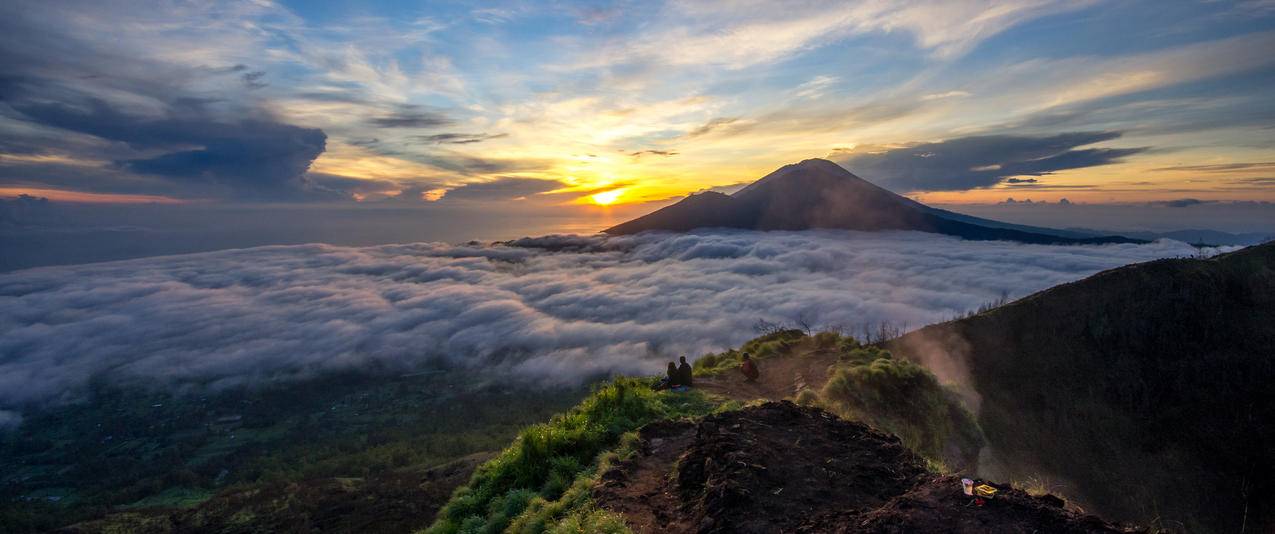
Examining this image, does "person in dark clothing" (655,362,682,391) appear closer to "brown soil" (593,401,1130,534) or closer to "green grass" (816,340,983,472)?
"green grass" (816,340,983,472)

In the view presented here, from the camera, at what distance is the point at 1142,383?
36469 mm

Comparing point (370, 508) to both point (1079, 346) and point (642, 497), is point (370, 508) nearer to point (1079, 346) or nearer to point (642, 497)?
point (642, 497)

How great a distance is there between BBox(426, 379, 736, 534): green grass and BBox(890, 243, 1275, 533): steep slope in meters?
27.7

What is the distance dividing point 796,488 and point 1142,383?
4396cm

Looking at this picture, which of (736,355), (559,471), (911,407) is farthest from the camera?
(736,355)

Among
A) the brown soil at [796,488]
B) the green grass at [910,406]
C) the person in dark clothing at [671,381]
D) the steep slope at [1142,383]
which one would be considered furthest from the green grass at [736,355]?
the brown soil at [796,488]

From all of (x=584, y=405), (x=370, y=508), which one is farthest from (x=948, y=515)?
(x=370, y=508)

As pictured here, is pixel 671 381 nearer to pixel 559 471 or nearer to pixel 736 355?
pixel 559 471

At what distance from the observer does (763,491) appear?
8.34 meters

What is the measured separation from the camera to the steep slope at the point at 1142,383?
3192 centimetres

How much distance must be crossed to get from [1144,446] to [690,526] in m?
43.6

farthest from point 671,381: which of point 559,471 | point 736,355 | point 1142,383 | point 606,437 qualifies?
point 1142,383

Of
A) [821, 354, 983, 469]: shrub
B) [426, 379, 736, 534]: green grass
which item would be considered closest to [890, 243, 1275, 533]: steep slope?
[821, 354, 983, 469]: shrub

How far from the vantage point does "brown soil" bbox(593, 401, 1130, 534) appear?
6652 millimetres
